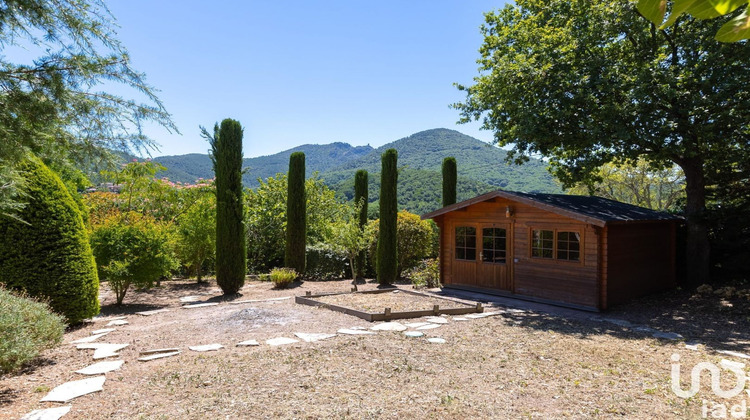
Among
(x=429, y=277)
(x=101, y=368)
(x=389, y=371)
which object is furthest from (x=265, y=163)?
(x=389, y=371)

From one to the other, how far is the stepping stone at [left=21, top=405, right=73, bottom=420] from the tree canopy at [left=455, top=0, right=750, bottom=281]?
32.5 ft

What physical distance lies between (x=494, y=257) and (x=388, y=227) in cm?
359

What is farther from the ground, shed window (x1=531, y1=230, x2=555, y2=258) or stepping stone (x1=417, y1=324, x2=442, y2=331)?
shed window (x1=531, y1=230, x2=555, y2=258)

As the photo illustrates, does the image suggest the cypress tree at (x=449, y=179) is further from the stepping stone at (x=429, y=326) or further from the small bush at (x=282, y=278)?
the stepping stone at (x=429, y=326)

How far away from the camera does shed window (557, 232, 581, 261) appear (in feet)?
32.3

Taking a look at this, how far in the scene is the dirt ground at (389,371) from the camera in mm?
4105

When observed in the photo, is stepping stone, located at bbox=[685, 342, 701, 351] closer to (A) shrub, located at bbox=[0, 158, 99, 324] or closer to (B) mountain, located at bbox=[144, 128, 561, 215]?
(A) shrub, located at bbox=[0, 158, 99, 324]

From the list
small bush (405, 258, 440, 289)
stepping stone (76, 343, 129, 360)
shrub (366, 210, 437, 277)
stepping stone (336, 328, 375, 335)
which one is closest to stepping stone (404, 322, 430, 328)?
stepping stone (336, 328, 375, 335)

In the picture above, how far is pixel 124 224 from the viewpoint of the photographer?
10.2m

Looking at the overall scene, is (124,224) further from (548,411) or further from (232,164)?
(548,411)

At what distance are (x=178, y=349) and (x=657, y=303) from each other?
9939mm

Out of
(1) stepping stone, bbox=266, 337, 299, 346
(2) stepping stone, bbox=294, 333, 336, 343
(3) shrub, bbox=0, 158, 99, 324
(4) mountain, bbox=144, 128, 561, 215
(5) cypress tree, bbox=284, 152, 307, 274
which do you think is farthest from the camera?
(4) mountain, bbox=144, 128, 561, 215

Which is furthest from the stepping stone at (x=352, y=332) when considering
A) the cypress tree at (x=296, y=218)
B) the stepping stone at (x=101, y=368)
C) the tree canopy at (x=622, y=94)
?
the cypress tree at (x=296, y=218)

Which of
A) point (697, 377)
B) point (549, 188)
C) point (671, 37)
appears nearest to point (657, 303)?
point (697, 377)
